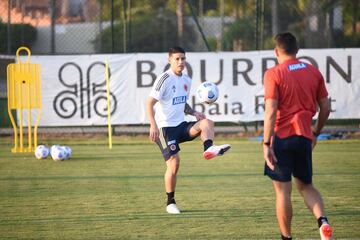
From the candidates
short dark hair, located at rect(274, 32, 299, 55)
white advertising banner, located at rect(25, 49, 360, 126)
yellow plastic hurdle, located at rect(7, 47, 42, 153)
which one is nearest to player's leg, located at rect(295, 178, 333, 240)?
short dark hair, located at rect(274, 32, 299, 55)

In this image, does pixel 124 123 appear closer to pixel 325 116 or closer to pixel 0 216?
pixel 0 216

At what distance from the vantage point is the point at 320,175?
11719 millimetres

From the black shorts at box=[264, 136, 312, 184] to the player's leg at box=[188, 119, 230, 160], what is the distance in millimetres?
2166

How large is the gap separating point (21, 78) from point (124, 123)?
334 centimetres

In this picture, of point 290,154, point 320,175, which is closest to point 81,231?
point 290,154

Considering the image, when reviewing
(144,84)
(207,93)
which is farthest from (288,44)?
(144,84)

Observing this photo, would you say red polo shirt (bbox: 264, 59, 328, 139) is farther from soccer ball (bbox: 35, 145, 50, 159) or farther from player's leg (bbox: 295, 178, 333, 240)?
soccer ball (bbox: 35, 145, 50, 159)

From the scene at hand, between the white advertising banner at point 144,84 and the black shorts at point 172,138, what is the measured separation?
328 inches

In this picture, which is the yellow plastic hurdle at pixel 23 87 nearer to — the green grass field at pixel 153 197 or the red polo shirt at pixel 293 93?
the green grass field at pixel 153 197

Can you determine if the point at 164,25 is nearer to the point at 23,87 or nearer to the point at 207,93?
the point at 23,87

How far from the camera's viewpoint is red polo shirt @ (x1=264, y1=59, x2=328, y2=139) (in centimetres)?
631

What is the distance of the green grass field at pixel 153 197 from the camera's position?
25.4 feet

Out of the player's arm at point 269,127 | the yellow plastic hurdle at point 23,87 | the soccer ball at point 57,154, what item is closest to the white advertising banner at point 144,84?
the yellow plastic hurdle at point 23,87

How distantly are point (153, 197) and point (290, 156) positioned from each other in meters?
3.72
